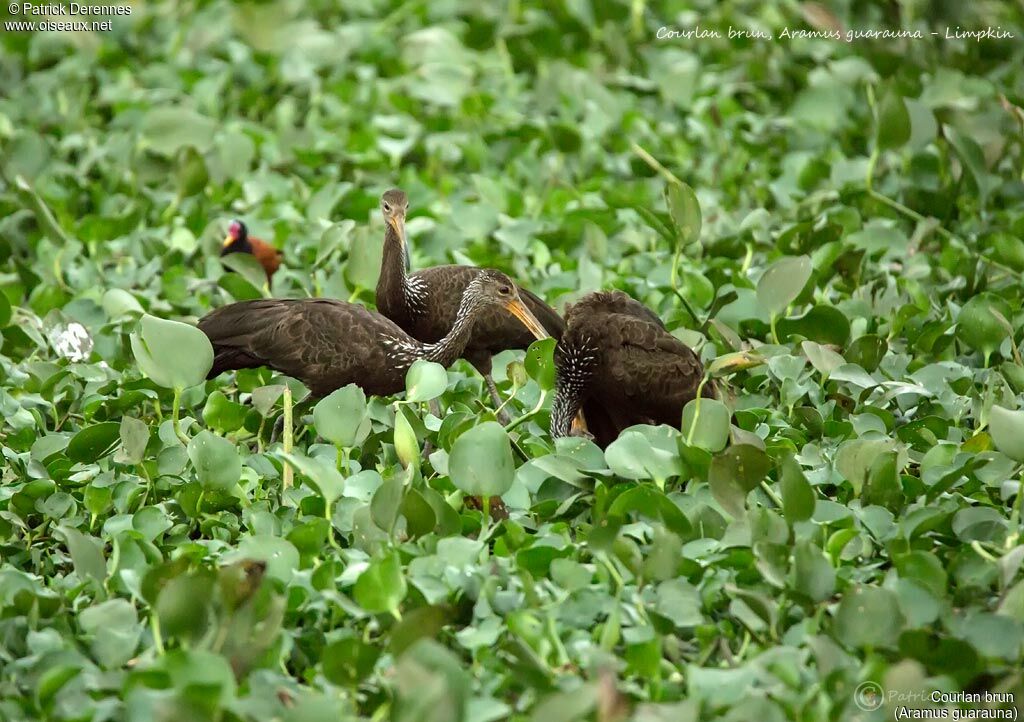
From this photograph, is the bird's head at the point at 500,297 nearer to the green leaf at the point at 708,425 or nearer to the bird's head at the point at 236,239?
the green leaf at the point at 708,425

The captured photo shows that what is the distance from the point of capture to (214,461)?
516cm

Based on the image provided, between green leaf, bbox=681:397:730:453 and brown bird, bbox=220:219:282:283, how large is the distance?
309 centimetres

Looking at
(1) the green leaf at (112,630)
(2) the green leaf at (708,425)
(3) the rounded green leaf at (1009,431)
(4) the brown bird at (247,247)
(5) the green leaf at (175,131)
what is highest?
(3) the rounded green leaf at (1009,431)

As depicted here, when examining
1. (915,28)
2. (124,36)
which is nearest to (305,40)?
(124,36)

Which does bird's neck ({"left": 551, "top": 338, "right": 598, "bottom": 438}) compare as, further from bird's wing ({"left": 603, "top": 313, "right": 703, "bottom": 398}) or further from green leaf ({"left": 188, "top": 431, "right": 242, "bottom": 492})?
green leaf ({"left": 188, "top": 431, "right": 242, "bottom": 492})

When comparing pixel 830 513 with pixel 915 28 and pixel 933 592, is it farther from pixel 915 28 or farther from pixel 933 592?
pixel 915 28

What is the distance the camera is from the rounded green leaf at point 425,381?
5508 millimetres

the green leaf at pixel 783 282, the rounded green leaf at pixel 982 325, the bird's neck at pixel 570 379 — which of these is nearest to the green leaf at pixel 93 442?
the bird's neck at pixel 570 379

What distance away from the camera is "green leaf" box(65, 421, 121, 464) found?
17.8 feet

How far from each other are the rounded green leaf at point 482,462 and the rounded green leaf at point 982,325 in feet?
7.75

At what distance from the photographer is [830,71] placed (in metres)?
9.65

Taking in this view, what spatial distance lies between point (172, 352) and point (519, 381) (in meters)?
1.34

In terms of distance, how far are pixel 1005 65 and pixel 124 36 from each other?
19.8ft

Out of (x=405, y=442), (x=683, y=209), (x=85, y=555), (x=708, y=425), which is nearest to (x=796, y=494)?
(x=708, y=425)
